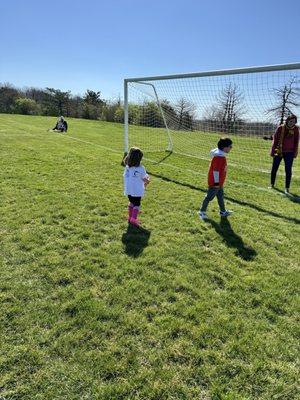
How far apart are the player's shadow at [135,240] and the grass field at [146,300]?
2 cm

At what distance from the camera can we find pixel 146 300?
3863mm

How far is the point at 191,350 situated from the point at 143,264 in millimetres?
1633

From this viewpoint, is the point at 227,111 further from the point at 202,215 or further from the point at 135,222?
the point at 135,222

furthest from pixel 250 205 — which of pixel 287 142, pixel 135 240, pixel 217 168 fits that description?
pixel 135 240

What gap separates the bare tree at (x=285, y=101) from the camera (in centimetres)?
841

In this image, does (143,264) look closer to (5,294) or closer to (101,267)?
(101,267)

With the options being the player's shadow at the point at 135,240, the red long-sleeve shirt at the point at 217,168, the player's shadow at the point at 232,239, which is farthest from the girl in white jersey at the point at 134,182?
the player's shadow at the point at 232,239

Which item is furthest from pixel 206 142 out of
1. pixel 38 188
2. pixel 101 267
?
pixel 101 267

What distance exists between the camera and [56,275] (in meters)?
4.28

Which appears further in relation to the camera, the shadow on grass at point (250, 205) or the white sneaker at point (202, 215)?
the shadow on grass at point (250, 205)

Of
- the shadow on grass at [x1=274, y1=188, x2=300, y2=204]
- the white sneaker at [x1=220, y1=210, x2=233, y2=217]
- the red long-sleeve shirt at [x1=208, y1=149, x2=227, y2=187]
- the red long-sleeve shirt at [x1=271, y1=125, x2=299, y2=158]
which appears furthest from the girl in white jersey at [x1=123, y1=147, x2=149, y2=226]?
the red long-sleeve shirt at [x1=271, y1=125, x2=299, y2=158]

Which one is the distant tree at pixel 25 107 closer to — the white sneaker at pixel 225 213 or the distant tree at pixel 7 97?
the distant tree at pixel 7 97

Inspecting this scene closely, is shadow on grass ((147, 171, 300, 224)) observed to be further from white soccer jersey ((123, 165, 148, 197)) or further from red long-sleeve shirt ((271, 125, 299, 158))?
white soccer jersey ((123, 165, 148, 197))

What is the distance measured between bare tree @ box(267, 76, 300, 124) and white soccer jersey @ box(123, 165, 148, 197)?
14.4 ft
